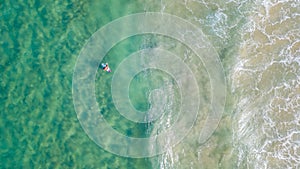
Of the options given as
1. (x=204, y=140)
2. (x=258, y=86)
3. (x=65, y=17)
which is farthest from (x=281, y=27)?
(x=65, y=17)

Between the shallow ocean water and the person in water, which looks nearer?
the shallow ocean water

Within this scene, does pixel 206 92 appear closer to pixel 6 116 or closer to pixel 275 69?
pixel 275 69

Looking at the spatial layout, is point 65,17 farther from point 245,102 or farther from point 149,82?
point 245,102

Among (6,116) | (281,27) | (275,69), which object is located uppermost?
(281,27)

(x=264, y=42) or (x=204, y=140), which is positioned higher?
(x=264, y=42)

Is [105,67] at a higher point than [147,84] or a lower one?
higher

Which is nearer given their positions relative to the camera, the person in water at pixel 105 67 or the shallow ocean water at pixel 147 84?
the shallow ocean water at pixel 147 84

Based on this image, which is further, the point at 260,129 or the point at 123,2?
the point at 123,2
